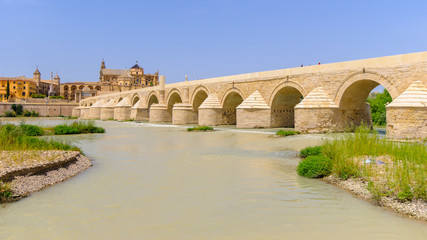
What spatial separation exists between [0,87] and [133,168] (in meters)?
77.2

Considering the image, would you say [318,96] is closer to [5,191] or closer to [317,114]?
[317,114]

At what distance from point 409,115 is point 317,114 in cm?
467

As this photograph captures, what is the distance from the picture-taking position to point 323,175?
670cm

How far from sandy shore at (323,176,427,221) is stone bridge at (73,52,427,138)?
7.85 m

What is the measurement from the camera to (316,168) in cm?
668

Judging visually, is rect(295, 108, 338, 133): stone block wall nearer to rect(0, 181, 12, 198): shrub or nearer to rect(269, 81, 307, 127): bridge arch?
rect(269, 81, 307, 127): bridge arch

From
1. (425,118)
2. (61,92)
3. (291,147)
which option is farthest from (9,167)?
(61,92)

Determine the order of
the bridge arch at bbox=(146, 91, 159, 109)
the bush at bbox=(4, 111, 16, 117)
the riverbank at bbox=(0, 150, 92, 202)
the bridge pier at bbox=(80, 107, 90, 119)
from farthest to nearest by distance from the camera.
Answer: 1. the bridge pier at bbox=(80, 107, 90, 119)
2. the bush at bbox=(4, 111, 16, 117)
3. the bridge arch at bbox=(146, 91, 159, 109)
4. the riverbank at bbox=(0, 150, 92, 202)

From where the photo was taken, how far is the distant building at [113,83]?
261 feet

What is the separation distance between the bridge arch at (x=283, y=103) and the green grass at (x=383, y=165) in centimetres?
1252

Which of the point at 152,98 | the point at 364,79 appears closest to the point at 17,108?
the point at 152,98

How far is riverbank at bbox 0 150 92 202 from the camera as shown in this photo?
5.44m

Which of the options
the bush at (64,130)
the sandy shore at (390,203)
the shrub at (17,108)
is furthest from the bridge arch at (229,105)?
the shrub at (17,108)

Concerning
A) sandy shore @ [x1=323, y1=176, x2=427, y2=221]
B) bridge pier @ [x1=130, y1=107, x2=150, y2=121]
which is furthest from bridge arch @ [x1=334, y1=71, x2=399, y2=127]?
bridge pier @ [x1=130, y1=107, x2=150, y2=121]
